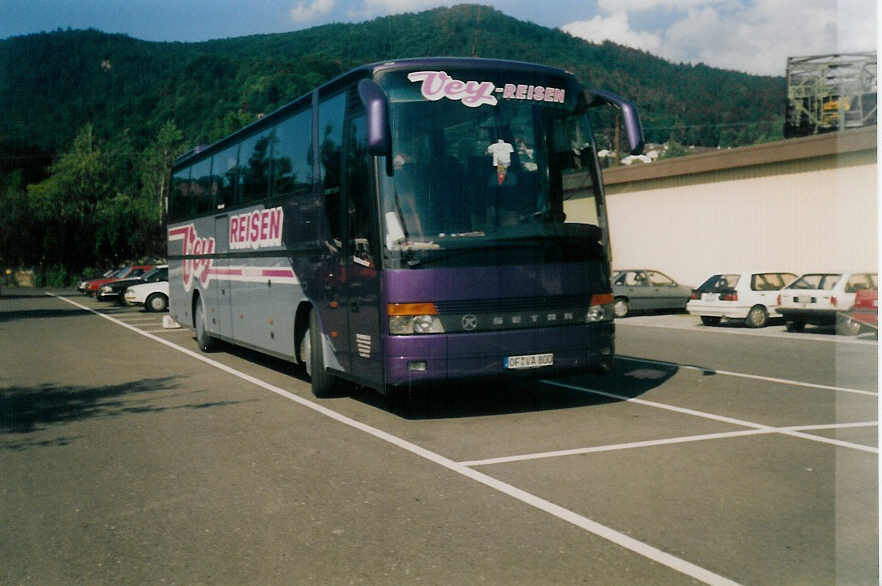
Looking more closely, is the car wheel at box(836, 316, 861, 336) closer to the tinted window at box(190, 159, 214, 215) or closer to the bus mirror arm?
the bus mirror arm

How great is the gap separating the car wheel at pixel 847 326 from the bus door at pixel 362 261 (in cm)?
1316

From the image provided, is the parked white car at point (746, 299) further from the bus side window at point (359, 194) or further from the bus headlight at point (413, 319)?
the bus headlight at point (413, 319)

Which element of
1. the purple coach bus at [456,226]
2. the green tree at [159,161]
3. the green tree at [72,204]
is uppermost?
the green tree at [159,161]

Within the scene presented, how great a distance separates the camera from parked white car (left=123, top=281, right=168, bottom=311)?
3241cm

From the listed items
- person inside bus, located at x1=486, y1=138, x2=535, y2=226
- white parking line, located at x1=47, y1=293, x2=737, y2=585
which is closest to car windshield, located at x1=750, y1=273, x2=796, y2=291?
white parking line, located at x1=47, y1=293, x2=737, y2=585

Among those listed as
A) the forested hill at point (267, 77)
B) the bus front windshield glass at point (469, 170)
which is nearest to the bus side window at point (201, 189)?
the bus front windshield glass at point (469, 170)

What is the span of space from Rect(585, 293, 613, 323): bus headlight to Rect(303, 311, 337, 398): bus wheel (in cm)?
309

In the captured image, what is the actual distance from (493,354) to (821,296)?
13200 mm

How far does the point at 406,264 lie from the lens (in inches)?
330

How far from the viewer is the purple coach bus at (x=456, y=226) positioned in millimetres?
8445

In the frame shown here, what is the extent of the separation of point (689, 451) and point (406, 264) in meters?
2.97

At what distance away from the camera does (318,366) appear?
1054 centimetres

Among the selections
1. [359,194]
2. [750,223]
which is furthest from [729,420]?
[750,223]

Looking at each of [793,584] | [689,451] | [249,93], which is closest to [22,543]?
[793,584]
